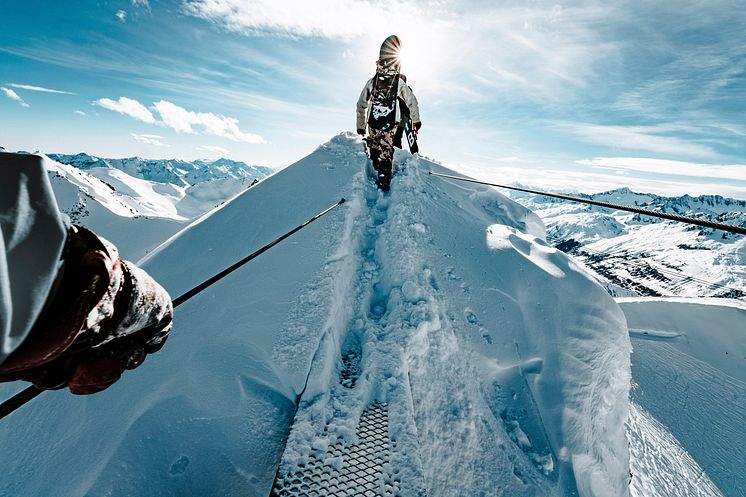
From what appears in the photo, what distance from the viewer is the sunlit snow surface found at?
3.26m

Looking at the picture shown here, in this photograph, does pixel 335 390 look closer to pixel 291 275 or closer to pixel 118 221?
pixel 291 275

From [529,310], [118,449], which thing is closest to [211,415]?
[118,449]

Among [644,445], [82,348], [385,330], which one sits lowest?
[644,445]

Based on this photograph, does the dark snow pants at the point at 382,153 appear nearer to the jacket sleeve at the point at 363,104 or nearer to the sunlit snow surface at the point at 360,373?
the jacket sleeve at the point at 363,104

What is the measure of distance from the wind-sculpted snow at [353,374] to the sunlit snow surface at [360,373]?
0.02 metres

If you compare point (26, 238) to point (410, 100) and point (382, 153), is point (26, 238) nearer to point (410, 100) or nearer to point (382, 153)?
point (382, 153)

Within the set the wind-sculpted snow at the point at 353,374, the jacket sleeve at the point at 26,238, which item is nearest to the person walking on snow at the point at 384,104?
the wind-sculpted snow at the point at 353,374

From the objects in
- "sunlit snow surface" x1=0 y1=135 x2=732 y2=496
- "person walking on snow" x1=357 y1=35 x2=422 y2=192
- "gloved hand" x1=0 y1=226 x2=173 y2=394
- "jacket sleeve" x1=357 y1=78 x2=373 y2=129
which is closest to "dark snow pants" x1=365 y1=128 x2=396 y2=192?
"person walking on snow" x1=357 y1=35 x2=422 y2=192

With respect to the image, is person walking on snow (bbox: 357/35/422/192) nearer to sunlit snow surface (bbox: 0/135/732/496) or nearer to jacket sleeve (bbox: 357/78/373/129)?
jacket sleeve (bbox: 357/78/373/129)

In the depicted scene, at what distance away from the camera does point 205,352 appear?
4070 millimetres

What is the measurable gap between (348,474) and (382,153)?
865 centimetres

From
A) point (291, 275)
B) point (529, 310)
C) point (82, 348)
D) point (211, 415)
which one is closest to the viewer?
point (82, 348)

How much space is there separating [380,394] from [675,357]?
12.7 m

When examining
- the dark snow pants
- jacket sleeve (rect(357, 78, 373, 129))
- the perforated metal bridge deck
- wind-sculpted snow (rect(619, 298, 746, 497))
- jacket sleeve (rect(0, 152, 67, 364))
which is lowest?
wind-sculpted snow (rect(619, 298, 746, 497))
